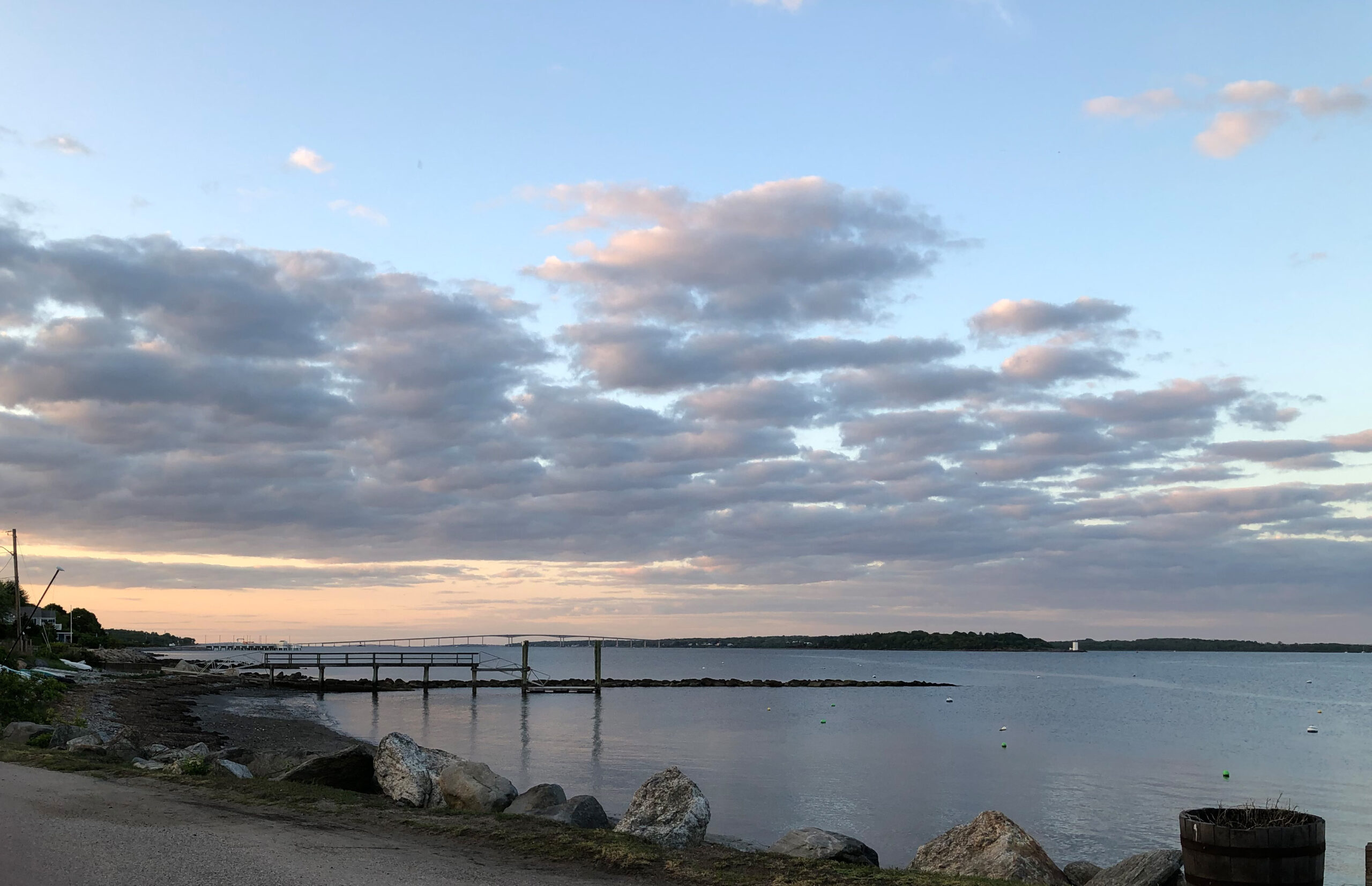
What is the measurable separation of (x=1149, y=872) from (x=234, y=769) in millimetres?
13841

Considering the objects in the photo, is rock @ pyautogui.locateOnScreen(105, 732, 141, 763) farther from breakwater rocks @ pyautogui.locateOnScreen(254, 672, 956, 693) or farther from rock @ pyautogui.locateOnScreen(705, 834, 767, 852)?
breakwater rocks @ pyautogui.locateOnScreen(254, 672, 956, 693)

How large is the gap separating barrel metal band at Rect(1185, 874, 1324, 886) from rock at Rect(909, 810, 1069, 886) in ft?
14.7

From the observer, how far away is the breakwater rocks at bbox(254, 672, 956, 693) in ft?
250

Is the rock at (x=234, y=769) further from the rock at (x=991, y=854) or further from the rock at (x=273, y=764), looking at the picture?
the rock at (x=991, y=854)

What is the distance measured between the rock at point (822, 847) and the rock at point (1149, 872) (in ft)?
10.2

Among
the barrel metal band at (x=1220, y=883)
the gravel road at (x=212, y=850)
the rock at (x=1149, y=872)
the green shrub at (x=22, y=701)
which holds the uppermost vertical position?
the barrel metal band at (x=1220, y=883)

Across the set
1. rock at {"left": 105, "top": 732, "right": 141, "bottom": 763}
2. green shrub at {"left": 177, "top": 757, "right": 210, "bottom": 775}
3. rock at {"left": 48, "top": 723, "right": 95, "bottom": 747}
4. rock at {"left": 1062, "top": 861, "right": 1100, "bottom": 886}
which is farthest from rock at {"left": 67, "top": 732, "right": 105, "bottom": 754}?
rock at {"left": 1062, "top": 861, "right": 1100, "bottom": 886}

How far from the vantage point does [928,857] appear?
49.3ft

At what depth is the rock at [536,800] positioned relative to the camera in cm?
1484

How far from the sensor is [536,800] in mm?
15070

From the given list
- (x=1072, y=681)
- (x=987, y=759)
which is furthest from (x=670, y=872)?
(x=1072, y=681)

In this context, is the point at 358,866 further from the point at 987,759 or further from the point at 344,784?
the point at 987,759

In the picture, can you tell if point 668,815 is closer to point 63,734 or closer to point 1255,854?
point 1255,854

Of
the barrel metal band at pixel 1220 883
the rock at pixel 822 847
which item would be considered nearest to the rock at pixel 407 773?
the rock at pixel 822 847
